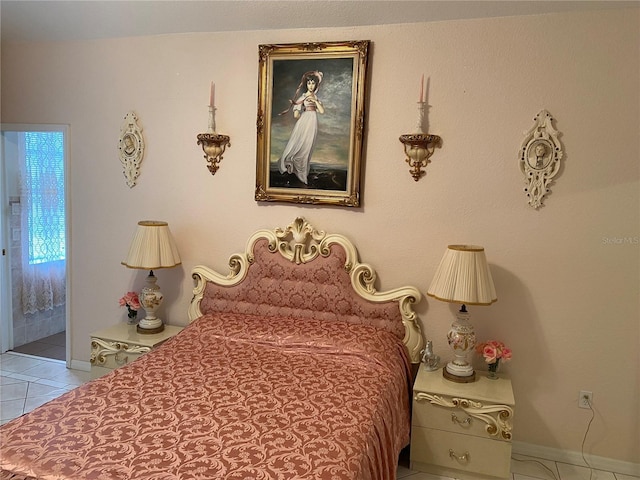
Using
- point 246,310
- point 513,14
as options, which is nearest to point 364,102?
point 513,14

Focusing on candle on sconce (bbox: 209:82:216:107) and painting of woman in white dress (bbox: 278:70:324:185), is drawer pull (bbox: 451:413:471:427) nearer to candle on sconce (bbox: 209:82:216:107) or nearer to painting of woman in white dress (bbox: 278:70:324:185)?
painting of woman in white dress (bbox: 278:70:324:185)

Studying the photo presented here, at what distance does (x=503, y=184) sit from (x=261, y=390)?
176 centimetres

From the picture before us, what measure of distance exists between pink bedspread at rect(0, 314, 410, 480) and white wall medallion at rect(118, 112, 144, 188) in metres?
1.36

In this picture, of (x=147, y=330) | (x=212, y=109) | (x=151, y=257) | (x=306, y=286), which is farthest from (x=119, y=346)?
(x=212, y=109)

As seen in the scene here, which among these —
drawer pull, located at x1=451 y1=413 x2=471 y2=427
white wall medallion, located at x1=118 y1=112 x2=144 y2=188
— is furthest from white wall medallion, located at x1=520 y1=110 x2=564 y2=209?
white wall medallion, located at x1=118 y1=112 x2=144 y2=188

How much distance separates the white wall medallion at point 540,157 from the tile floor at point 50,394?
4.84ft

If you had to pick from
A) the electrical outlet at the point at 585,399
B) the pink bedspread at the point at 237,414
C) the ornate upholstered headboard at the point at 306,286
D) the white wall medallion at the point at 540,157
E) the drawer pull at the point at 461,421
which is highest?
the white wall medallion at the point at 540,157

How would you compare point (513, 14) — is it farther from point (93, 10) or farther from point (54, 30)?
point (54, 30)

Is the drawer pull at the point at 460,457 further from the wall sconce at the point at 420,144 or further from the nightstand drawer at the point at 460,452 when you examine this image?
the wall sconce at the point at 420,144

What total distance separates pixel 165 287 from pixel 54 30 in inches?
78.2

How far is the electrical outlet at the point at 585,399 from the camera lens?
2.86m

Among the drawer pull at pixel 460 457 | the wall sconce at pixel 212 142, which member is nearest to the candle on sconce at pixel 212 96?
the wall sconce at pixel 212 142

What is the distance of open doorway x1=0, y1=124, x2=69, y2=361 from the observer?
4238mm

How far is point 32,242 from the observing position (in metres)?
4.50
